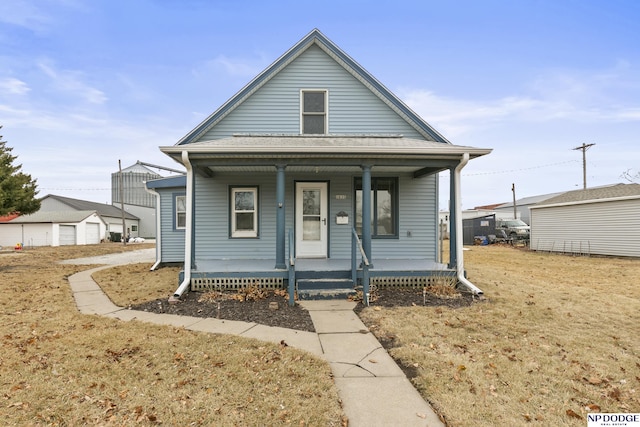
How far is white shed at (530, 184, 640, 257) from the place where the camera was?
14148mm

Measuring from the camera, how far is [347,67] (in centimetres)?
935

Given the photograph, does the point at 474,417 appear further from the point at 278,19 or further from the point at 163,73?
the point at 163,73

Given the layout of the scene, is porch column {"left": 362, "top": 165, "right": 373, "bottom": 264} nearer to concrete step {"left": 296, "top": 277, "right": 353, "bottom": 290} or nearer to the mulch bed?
concrete step {"left": 296, "top": 277, "right": 353, "bottom": 290}

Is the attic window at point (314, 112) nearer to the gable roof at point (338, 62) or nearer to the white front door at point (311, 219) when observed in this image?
the gable roof at point (338, 62)

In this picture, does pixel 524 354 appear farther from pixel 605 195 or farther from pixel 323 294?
pixel 605 195

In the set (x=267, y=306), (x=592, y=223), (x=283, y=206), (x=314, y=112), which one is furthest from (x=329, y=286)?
(x=592, y=223)

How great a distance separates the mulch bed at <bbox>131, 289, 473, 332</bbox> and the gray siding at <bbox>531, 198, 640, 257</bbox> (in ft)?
42.5

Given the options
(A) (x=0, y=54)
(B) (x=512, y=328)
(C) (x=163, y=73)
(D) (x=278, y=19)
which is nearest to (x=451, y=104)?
(D) (x=278, y=19)

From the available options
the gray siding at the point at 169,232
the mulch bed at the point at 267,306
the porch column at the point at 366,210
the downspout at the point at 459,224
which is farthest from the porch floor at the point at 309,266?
the gray siding at the point at 169,232

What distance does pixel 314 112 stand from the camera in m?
9.38

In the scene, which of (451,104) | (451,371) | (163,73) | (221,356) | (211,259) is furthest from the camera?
(451,104)

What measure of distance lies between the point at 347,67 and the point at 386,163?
386 centimetres

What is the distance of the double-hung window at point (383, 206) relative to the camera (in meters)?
9.20

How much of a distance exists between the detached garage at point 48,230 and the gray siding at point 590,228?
115 ft
